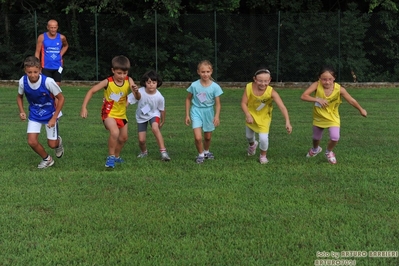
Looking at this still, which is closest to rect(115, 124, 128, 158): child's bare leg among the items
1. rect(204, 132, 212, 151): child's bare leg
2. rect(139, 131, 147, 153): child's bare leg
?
→ rect(139, 131, 147, 153): child's bare leg

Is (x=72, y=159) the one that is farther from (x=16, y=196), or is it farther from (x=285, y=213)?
(x=285, y=213)

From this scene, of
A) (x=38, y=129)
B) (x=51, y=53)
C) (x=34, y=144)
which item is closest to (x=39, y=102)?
(x=38, y=129)

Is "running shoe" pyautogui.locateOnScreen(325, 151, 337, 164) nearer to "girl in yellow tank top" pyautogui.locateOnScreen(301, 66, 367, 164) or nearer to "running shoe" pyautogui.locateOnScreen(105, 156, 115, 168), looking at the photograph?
"girl in yellow tank top" pyautogui.locateOnScreen(301, 66, 367, 164)

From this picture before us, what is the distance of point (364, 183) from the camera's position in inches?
215

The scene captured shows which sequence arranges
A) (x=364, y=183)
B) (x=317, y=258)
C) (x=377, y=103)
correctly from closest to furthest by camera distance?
(x=317, y=258) < (x=364, y=183) < (x=377, y=103)

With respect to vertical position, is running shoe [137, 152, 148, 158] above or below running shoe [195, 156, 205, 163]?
below

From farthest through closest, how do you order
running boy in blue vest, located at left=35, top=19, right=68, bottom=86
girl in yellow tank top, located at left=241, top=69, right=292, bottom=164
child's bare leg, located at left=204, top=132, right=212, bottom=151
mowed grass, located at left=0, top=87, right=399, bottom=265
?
running boy in blue vest, located at left=35, top=19, right=68, bottom=86, child's bare leg, located at left=204, top=132, right=212, bottom=151, girl in yellow tank top, located at left=241, top=69, right=292, bottom=164, mowed grass, located at left=0, top=87, right=399, bottom=265

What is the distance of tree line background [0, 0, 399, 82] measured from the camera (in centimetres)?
2091

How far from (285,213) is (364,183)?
147cm

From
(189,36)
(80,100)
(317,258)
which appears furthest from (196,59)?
(317,258)

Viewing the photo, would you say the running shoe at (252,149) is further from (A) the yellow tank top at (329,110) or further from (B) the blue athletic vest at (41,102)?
(B) the blue athletic vest at (41,102)

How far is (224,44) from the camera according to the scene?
838 inches

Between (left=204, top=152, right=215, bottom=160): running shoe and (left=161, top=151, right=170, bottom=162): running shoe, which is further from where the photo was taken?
(left=204, top=152, right=215, bottom=160): running shoe

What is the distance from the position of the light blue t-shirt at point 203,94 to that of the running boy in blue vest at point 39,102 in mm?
1870
